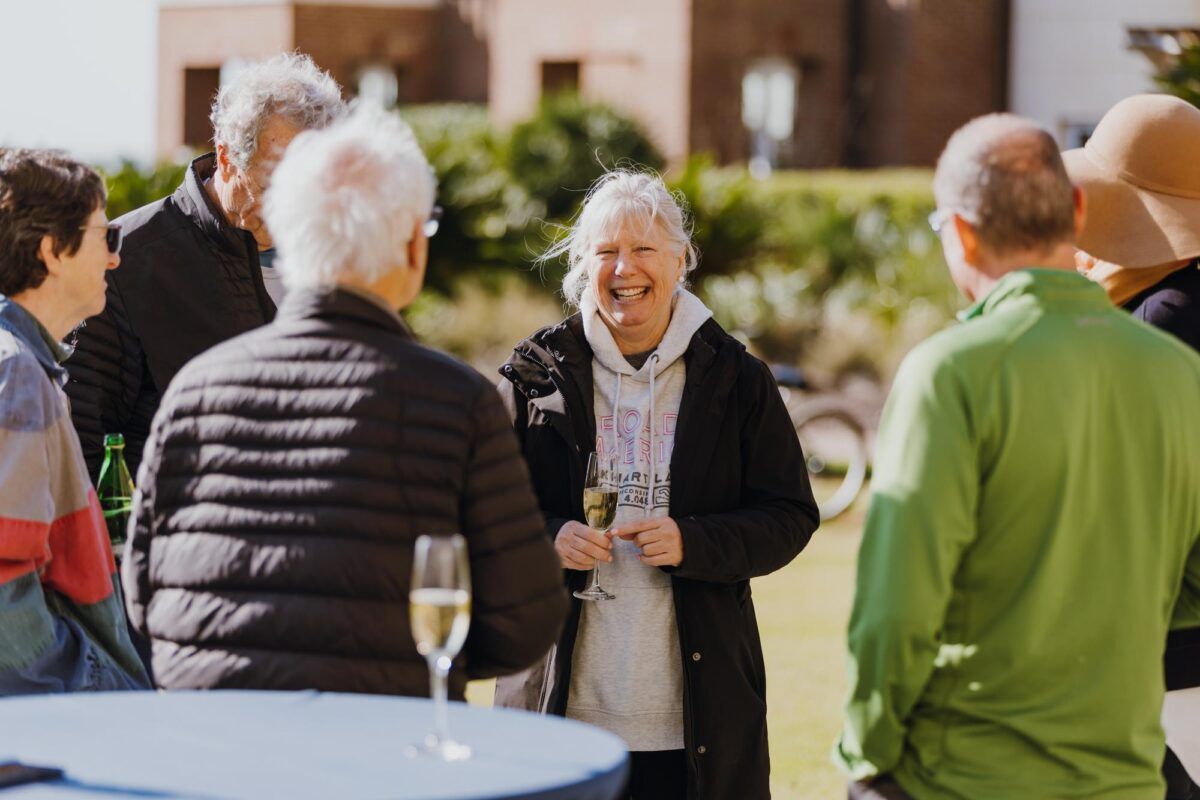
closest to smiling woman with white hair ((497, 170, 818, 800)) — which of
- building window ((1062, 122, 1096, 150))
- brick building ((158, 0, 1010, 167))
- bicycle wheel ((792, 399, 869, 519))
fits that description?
bicycle wheel ((792, 399, 869, 519))

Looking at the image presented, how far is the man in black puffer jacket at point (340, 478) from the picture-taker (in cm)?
320

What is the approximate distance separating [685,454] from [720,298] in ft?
59.0

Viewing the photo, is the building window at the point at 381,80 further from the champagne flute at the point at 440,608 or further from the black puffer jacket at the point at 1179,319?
the champagne flute at the point at 440,608

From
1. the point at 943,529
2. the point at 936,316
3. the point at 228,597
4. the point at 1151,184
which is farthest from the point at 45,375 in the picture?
the point at 936,316

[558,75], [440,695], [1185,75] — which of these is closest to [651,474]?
[440,695]

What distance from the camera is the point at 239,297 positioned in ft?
16.0

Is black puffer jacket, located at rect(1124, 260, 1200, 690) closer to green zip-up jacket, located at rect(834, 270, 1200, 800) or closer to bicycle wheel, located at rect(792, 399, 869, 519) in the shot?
green zip-up jacket, located at rect(834, 270, 1200, 800)

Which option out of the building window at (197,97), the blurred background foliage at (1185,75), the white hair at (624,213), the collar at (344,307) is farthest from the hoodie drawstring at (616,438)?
the building window at (197,97)

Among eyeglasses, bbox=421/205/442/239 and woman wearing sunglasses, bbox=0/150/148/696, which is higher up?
eyeglasses, bbox=421/205/442/239

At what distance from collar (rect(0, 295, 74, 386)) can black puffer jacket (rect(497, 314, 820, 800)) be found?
1191mm

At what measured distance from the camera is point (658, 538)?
4.36 meters

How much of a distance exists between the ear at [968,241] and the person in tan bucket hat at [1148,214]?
106cm

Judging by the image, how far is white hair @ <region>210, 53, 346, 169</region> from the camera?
15.8 ft

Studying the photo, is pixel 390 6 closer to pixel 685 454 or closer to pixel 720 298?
pixel 720 298
